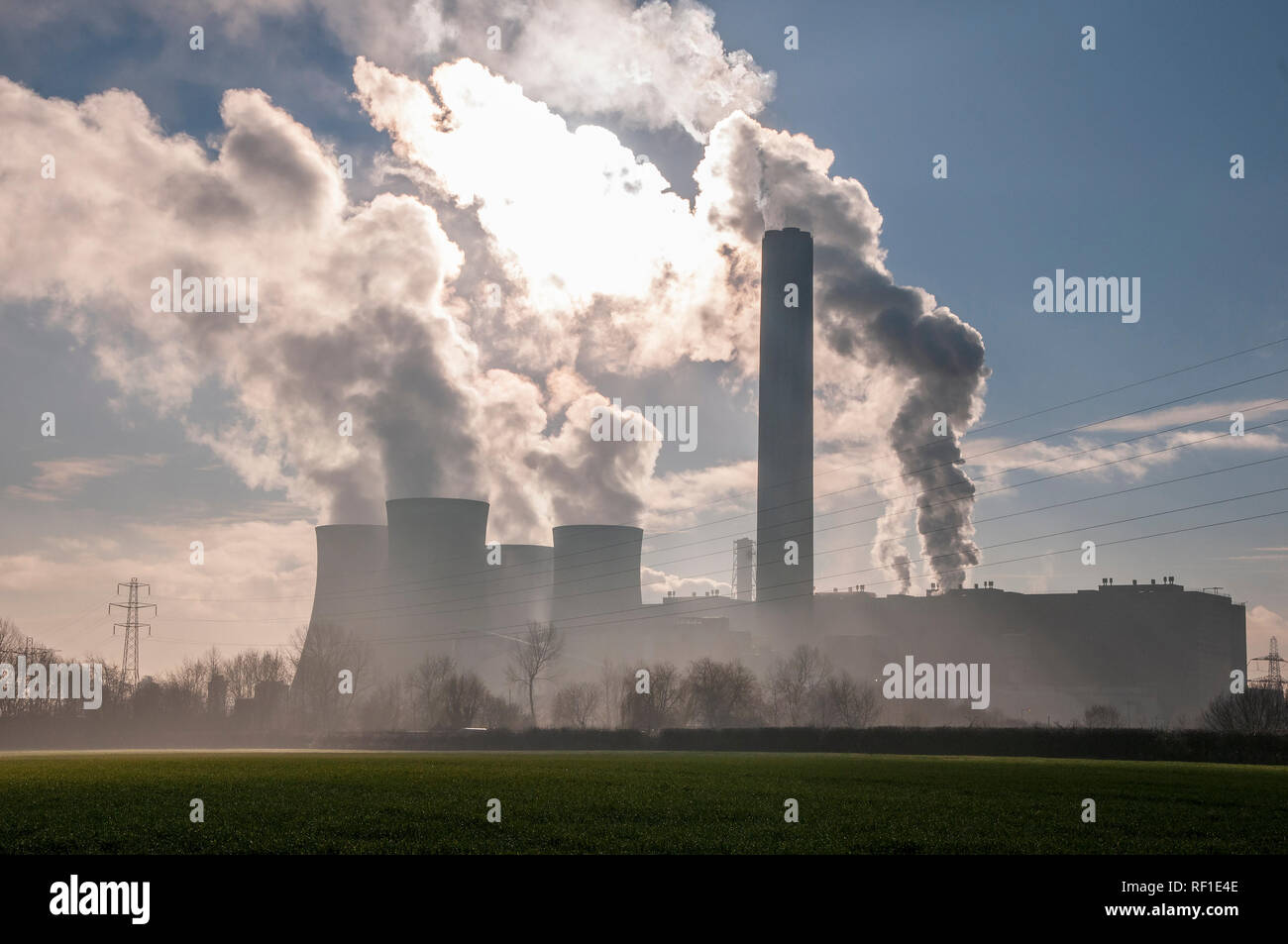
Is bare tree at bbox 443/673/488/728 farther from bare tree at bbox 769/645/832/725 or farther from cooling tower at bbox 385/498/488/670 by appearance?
bare tree at bbox 769/645/832/725

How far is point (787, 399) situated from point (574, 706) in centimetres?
2675

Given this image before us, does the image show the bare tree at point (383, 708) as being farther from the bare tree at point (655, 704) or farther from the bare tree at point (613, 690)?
the bare tree at point (655, 704)

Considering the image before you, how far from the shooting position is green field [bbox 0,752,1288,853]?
9633mm

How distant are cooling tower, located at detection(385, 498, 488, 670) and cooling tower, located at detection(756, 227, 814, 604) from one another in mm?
24014

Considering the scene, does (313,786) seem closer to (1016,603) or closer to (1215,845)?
(1215,845)

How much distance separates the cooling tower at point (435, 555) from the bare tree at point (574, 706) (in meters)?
11.1

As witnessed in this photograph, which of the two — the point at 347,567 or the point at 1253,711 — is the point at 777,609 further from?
the point at 347,567

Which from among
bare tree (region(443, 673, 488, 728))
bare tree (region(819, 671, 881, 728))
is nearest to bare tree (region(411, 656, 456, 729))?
bare tree (region(443, 673, 488, 728))

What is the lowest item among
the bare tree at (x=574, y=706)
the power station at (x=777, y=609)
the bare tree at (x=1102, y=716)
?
the bare tree at (x=1102, y=716)

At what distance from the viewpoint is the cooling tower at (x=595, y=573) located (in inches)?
2753

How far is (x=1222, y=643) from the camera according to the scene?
96.6 metres

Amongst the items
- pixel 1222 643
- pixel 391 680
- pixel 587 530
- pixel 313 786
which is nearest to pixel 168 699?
pixel 391 680

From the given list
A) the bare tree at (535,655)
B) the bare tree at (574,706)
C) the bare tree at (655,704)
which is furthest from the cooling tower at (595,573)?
the bare tree at (655,704)
